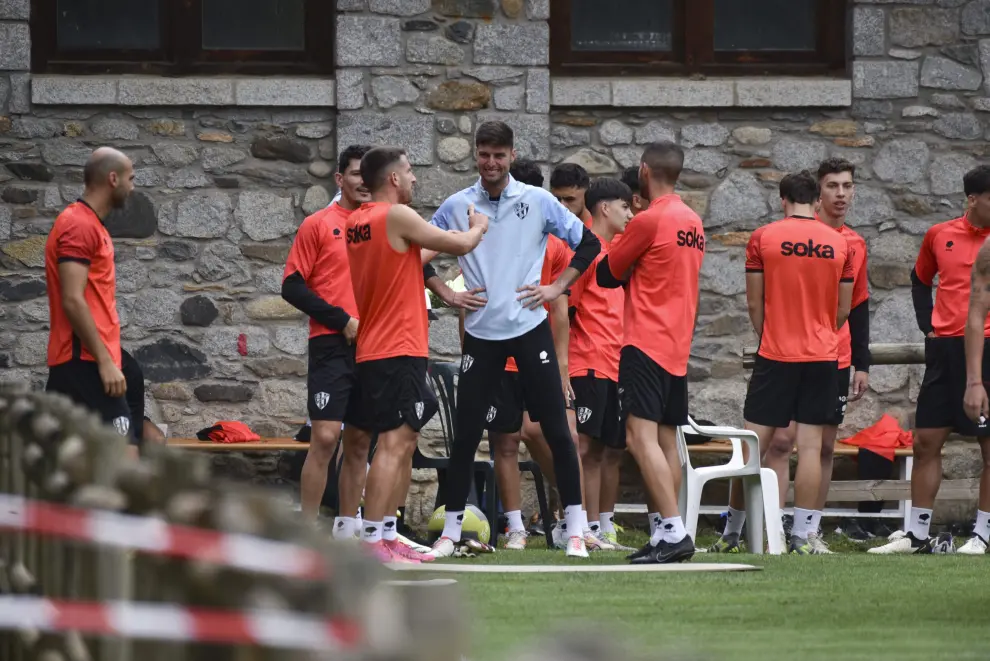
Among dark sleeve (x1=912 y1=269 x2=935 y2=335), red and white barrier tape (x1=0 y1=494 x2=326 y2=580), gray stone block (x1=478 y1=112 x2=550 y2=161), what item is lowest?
dark sleeve (x1=912 y1=269 x2=935 y2=335)

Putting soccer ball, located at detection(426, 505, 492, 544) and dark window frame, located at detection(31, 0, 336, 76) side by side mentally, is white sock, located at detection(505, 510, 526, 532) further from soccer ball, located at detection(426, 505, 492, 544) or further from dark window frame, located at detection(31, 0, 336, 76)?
dark window frame, located at detection(31, 0, 336, 76)

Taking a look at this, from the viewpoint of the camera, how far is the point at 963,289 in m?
8.91

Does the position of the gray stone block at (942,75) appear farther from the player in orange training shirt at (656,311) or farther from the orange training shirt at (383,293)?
the orange training shirt at (383,293)

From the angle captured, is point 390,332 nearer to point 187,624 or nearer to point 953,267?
point 953,267

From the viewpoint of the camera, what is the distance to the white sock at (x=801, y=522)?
8602 mm

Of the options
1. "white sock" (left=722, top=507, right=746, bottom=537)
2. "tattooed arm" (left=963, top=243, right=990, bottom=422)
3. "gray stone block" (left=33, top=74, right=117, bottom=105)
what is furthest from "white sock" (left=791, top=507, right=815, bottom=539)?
"gray stone block" (left=33, top=74, right=117, bottom=105)

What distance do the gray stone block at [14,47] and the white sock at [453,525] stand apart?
4.95m

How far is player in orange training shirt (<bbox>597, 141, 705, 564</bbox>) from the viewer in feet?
23.5

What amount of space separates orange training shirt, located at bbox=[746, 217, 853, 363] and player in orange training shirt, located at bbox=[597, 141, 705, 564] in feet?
4.36

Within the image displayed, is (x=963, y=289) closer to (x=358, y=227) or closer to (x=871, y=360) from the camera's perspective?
(x=871, y=360)

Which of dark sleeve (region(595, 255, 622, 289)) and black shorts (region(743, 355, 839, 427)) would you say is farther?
black shorts (region(743, 355, 839, 427))

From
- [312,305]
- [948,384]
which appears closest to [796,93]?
[948,384]

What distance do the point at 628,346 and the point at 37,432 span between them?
4.01 metres

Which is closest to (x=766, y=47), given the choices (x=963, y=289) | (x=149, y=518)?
(x=963, y=289)
